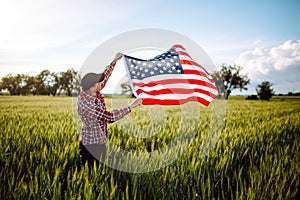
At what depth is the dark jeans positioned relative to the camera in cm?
271

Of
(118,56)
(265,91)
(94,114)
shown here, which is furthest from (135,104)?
(265,91)

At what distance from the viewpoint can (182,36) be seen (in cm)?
343

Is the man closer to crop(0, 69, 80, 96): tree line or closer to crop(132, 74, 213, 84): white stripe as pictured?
crop(132, 74, 213, 84): white stripe

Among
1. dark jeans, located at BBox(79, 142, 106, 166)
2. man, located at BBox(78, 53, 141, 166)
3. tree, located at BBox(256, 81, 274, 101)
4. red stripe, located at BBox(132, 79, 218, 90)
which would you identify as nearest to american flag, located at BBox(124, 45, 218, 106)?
red stripe, located at BBox(132, 79, 218, 90)

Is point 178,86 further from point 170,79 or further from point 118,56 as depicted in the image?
point 118,56

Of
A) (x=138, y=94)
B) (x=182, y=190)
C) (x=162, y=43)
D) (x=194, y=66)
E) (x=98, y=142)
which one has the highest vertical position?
(x=162, y=43)

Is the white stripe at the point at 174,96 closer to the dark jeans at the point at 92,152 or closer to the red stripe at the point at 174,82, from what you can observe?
the red stripe at the point at 174,82

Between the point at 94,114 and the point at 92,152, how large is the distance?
0.48 meters

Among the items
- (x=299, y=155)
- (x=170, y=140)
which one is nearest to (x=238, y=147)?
(x=299, y=155)

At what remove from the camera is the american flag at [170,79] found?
2857mm

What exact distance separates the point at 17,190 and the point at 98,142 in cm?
92

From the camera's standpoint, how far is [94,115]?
8.26 feet

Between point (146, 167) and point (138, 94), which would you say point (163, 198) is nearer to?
point (146, 167)

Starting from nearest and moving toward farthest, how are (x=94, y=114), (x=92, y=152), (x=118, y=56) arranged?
(x=94, y=114)
(x=92, y=152)
(x=118, y=56)
